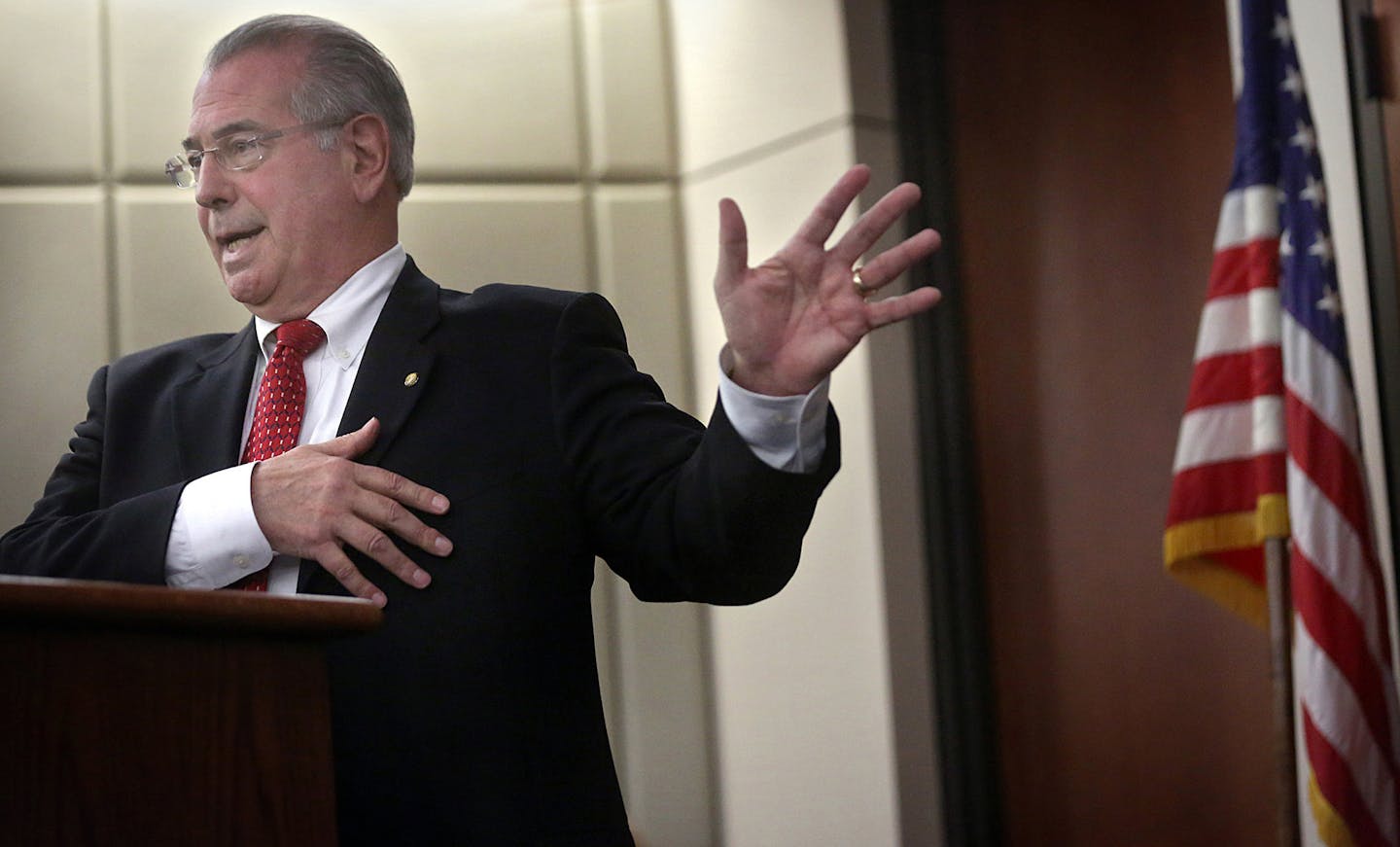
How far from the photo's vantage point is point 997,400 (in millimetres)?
3908

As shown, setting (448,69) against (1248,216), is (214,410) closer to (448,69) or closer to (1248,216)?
Answer: (1248,216)

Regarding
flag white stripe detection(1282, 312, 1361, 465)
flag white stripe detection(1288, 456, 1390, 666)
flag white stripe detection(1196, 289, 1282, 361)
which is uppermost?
flag white stripe detection(1196, 289, 1282, 361)

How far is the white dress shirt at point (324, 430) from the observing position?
1403 millimetres

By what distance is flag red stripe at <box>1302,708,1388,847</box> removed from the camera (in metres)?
2.48

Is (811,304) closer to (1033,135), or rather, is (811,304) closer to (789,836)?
(1033,135)

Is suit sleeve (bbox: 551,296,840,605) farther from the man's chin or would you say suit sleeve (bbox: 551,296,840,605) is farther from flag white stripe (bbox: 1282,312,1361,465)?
flag white stripe (bbox: 1282,312,1361,465)

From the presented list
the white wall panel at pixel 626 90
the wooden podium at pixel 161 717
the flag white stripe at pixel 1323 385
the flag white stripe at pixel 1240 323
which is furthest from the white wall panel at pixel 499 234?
the wooden podium at pixel 161 717

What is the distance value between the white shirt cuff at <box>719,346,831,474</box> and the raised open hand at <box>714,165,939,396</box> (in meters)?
0.01

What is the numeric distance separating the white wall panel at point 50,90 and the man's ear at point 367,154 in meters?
2.10

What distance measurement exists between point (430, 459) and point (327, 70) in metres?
0.56

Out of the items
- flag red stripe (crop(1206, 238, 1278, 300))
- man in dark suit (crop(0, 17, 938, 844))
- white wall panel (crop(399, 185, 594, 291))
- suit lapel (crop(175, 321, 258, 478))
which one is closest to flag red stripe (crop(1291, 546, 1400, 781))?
flag red stripe (crop(1206, 238, 1278, 300))

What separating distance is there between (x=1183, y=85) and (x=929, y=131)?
0.73m

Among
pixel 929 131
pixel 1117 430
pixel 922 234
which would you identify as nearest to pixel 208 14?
pixel 929 131

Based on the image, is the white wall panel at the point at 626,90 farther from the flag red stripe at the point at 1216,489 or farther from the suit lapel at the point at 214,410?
the suit lapel at the point at 214,410
